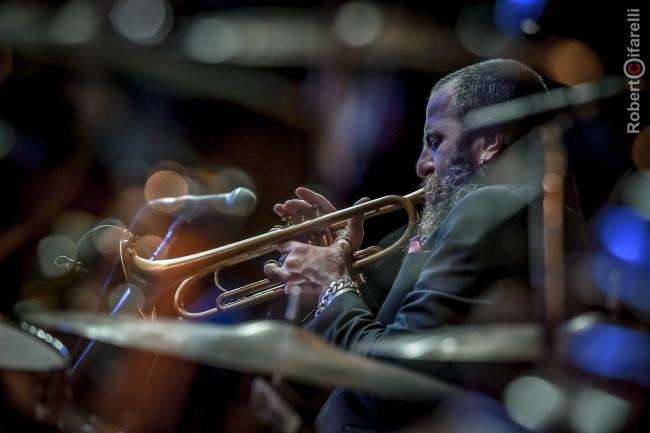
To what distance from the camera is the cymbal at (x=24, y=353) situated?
1.52 metres

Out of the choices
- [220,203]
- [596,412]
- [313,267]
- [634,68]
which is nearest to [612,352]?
[596,412]

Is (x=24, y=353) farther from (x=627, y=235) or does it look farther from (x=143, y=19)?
(x=627, y=235)

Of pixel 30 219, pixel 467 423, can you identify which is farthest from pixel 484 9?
pixel 30 219

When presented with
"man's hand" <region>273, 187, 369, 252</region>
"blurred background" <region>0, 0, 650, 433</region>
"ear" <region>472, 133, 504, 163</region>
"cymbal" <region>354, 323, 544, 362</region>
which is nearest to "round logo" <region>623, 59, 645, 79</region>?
"blurred background" <region>0, 0, 650, 433</region>

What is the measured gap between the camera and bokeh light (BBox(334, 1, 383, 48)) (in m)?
2.91

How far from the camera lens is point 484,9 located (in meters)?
2.90

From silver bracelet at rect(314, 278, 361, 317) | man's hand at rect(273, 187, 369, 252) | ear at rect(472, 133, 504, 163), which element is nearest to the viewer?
silver bracelet at rect(314, 278, 361, 317)

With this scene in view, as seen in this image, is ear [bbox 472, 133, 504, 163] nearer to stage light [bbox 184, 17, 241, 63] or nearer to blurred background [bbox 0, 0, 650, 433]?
blurred background [bbox 0, 0, 650, 433]

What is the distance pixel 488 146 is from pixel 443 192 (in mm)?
228

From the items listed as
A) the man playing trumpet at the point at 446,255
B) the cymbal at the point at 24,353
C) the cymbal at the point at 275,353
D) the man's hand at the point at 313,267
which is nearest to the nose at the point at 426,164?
the man playing trumpet at the point at 446,255

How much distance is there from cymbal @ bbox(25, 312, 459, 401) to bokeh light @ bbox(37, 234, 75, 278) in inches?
84.8

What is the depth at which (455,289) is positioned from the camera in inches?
68.2

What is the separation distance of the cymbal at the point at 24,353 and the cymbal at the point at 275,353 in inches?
10.2

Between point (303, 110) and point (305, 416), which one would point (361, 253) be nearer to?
point (305, 416)
